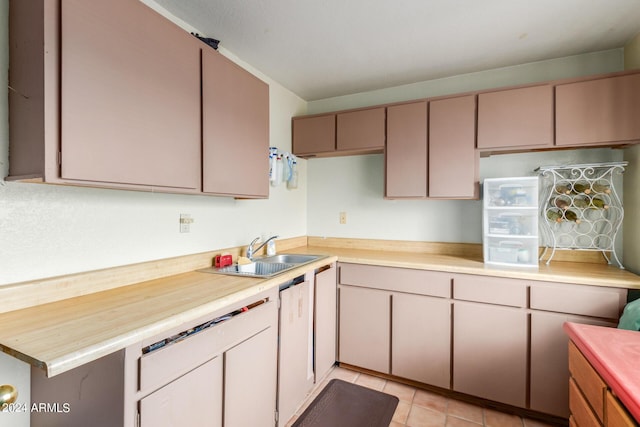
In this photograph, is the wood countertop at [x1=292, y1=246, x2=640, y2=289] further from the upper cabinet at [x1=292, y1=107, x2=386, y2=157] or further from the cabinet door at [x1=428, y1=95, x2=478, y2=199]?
the upper cabinet at [x1=292, y1=107, x2=386, y2=157]

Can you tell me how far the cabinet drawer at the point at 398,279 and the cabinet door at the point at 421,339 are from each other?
6 centimetres

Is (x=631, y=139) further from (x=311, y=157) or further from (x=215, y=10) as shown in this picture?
(x=215, y=10)

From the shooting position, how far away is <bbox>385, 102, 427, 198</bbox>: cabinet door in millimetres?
2393

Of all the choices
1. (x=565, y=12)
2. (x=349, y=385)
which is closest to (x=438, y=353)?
(x=349, y=385)

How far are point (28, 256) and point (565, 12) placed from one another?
2.97 meters

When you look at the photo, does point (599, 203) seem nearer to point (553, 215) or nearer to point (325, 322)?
point (553, 215)

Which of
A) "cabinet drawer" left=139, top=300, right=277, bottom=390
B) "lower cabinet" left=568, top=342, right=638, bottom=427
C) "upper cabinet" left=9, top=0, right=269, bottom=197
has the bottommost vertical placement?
"lower cabinet" left=568, top=342, right=638, bottom=427

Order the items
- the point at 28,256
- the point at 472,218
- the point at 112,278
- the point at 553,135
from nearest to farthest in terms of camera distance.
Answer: the point at 28,256 → the point at 112,278 → the point at 553,135 → the point at 472,218

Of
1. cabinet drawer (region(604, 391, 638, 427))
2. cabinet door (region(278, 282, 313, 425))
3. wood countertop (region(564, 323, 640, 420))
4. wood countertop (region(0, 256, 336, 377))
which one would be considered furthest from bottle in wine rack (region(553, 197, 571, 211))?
wood countertop (region(0, 256, 336, 377))

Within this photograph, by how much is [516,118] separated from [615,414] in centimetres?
185

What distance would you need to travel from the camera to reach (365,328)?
7.74 ft

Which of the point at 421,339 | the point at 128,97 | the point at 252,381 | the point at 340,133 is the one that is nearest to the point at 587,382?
the point at 421,339

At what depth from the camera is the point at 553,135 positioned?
2.04 metres

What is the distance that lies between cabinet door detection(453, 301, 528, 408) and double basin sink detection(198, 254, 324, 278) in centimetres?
114
